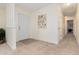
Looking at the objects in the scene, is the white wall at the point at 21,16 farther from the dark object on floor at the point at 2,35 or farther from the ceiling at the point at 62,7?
the dark object on floor at the point at 2,35

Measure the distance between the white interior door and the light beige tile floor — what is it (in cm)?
8

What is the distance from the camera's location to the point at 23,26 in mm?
1257

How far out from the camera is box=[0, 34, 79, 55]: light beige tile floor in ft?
3.97

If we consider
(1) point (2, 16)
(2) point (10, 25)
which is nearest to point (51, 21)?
(2) point (10, 25)

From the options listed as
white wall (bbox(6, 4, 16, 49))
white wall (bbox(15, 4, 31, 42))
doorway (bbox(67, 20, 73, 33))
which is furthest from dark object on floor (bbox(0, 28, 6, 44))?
doorway (bbox(67, 20, 73, 33))

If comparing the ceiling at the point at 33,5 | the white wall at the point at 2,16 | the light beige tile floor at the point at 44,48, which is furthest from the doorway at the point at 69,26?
the white wall at the point at 2,16

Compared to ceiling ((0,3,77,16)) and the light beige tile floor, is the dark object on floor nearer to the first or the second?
the light beige tile floor

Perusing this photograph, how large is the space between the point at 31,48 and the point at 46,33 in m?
0.29

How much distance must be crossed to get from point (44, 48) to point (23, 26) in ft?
1.38

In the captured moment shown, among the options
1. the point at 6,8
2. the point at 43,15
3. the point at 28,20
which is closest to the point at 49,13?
the point at 43,15

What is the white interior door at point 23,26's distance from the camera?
123 cm

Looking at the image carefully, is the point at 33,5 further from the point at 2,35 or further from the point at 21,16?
the point at 2,35

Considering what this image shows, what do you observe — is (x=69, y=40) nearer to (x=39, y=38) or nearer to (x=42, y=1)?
(x=39, y=38)

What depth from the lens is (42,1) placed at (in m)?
1.23
